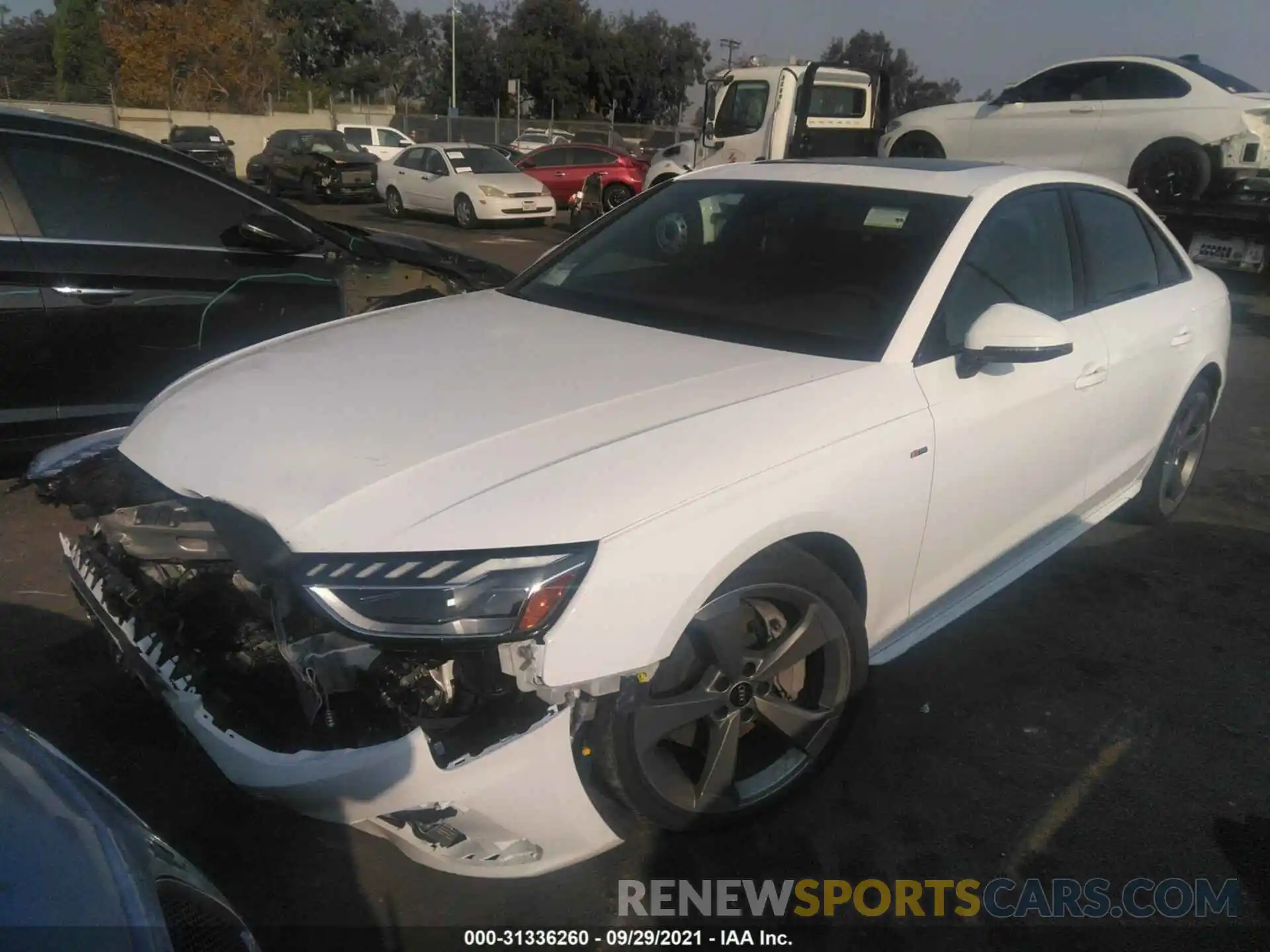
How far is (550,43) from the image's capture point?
194 ft

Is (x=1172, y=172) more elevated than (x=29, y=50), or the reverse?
(x=29, y=50)

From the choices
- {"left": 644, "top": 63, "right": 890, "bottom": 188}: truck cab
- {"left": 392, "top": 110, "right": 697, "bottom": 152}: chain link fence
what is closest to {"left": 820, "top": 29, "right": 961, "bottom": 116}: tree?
{"left": 392, "top": 110, "right": 697, "bottom": 152}: chain link fence

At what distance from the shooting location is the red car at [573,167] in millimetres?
20266

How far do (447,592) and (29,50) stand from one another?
76146mm

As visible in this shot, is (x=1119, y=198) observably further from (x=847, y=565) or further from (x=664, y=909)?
(x=664, y=909)

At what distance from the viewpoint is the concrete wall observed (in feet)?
106

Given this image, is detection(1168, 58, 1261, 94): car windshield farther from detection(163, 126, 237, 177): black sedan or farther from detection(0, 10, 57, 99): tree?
detection(0, 10, 57, 99): tree

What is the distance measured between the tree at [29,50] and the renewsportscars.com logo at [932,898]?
5293cm

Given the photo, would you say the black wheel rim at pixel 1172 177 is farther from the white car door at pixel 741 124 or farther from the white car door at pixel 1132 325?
the white car door at pixel 1132 325

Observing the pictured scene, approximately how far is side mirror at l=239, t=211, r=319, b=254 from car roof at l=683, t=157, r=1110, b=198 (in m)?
1.88

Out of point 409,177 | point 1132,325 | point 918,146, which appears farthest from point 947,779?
point 409,177

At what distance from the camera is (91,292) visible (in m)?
4.08

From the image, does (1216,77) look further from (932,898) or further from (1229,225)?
(932,898)

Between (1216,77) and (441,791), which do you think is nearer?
(441,791)
